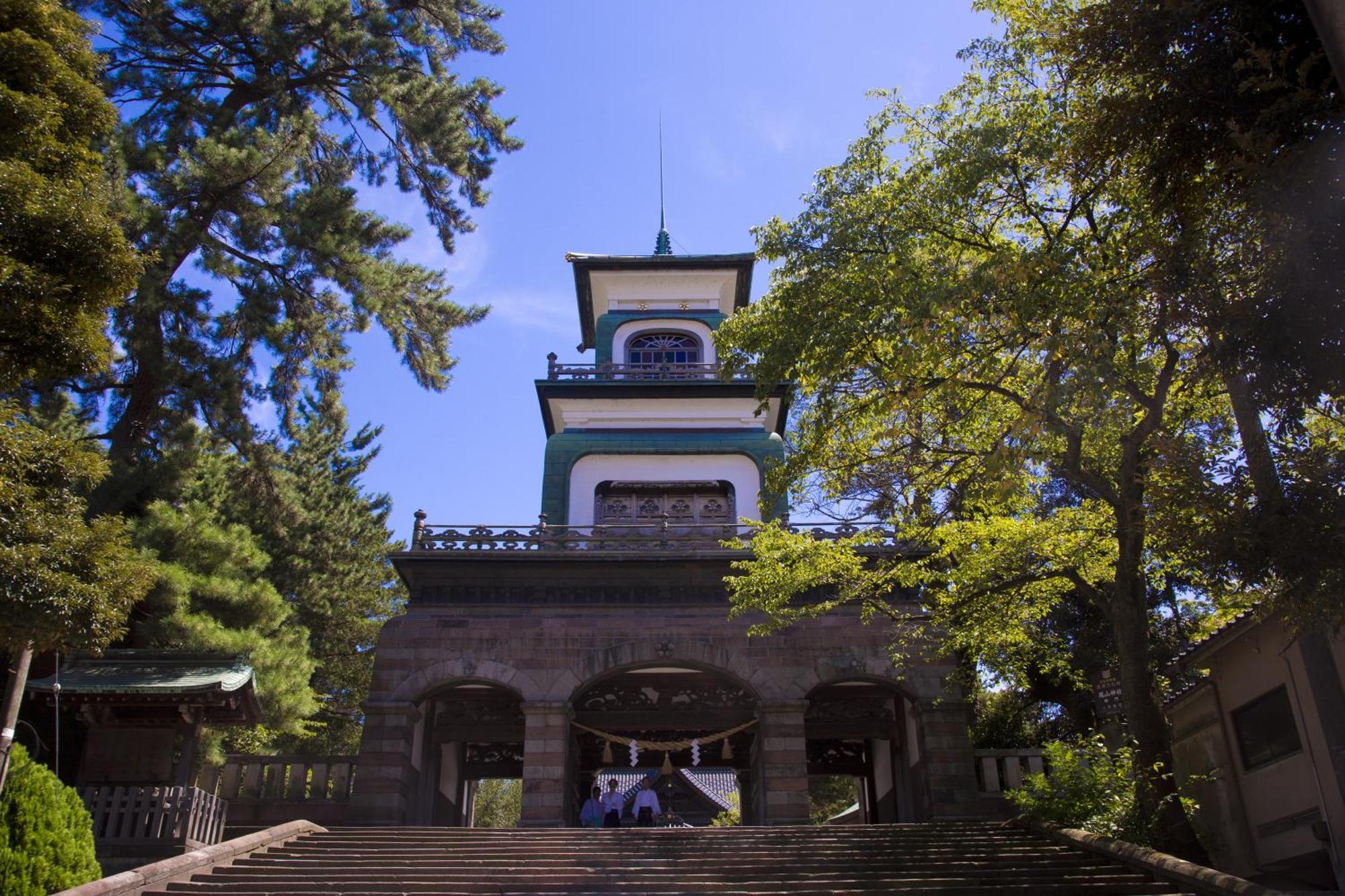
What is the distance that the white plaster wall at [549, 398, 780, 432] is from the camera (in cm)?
2172

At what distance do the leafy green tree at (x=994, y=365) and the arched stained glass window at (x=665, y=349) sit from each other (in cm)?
1023

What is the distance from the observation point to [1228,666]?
14.2 m

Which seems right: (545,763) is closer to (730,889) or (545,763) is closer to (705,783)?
(730,889)

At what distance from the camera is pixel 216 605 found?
18.3 meters

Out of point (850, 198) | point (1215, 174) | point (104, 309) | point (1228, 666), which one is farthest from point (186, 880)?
point (1228, 666)

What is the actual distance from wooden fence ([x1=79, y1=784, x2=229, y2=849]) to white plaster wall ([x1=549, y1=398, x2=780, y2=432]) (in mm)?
10789

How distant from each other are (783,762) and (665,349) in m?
10.5

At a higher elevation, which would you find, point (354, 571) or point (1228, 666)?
point (354, 571)

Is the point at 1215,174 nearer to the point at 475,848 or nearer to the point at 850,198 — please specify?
the point at 850,198

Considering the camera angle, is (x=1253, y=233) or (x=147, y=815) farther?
(x=147, y=815)

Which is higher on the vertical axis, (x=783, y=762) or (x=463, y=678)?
(x=463, y=678)

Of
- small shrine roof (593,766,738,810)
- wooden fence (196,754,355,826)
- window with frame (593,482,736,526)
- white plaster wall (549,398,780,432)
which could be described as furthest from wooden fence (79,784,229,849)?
small shrine roof (593,766,738,810)

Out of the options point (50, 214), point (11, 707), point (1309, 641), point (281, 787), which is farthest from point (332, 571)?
point (1309, 641)

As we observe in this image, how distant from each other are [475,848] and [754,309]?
7.32 m
